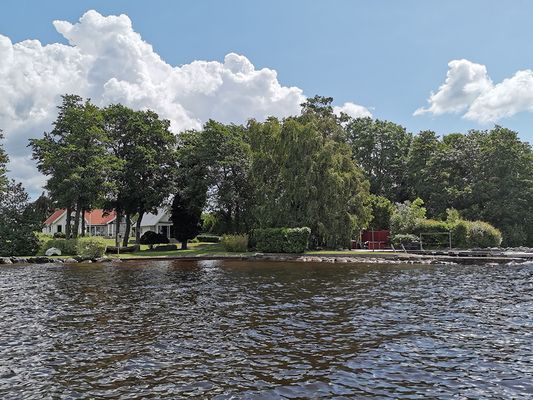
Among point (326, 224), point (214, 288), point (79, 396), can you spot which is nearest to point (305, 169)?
point (326, 224)

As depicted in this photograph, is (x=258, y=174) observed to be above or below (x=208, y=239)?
above

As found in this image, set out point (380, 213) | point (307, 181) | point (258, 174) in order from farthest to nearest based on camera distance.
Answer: point (380, 213) → point (258, 174) → point (307, 181)

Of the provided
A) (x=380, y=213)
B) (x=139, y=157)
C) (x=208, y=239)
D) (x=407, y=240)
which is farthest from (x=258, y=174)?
(x=208, y=239)

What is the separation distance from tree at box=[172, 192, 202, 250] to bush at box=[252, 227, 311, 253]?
11.1 m

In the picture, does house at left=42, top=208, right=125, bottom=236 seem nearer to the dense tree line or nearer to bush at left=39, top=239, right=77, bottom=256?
the dense tree line

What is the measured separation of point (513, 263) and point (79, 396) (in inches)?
1182

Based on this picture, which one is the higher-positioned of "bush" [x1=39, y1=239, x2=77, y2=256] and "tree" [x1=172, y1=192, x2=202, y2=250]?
"tree" [x1=172, y1=192, x2=202, y2=250]

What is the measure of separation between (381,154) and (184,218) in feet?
112

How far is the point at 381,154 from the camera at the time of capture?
68.3 metres

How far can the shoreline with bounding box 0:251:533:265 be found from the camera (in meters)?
31.2

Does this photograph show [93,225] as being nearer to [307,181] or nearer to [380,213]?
[307,181]

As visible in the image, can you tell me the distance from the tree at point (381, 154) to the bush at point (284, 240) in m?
30.1

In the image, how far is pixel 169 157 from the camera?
48312mm

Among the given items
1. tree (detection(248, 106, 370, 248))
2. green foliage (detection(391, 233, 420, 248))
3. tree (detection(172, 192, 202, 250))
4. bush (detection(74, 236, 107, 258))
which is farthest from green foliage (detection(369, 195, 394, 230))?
bush (detection(74, 236, 107, 258))
